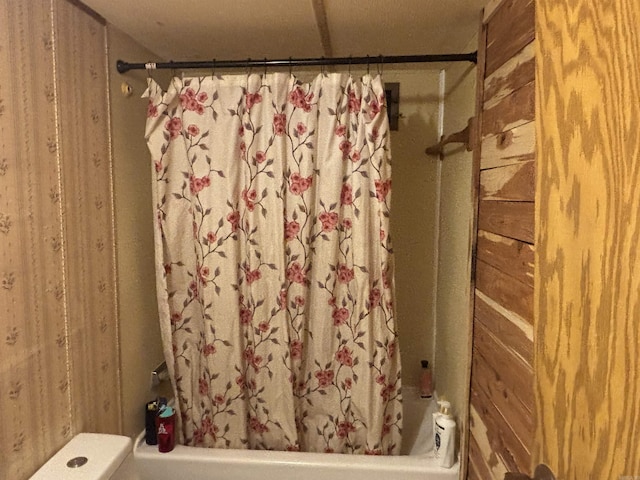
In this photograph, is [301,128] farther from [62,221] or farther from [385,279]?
[62,221]

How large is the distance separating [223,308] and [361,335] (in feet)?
1.82

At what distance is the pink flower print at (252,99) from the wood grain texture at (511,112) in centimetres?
82

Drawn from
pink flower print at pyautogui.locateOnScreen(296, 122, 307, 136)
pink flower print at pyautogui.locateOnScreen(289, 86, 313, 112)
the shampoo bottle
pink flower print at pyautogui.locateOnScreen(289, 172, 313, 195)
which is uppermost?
pink flower print at pyautogui.locateOnScreen(289, 86, 313, 112)

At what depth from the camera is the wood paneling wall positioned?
1008 millimetres

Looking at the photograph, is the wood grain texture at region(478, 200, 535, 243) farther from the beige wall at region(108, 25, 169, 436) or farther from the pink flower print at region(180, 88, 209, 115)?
the beige wall at region(108, 25, 169, 436)

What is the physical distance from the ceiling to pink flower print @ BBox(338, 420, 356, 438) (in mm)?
1567

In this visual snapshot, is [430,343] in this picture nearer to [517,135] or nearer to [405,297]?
[405,297]

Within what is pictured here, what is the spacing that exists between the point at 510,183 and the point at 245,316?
109 centimetres

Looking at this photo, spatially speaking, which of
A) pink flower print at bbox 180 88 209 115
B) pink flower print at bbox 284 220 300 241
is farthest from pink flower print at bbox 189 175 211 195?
pink flower print at bbox 284 220 300 241

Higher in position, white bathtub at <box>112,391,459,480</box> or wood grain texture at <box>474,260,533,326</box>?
wood grain texture at <box>474,260,533,326</box>

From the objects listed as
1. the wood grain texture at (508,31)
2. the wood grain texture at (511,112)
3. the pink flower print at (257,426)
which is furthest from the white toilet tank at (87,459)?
the wood grain texture at (508,31)

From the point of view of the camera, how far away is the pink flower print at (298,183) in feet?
5.23

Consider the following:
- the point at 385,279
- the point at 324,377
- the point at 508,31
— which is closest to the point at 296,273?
the point at 385,279

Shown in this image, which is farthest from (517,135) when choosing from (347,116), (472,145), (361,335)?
(361,335)
